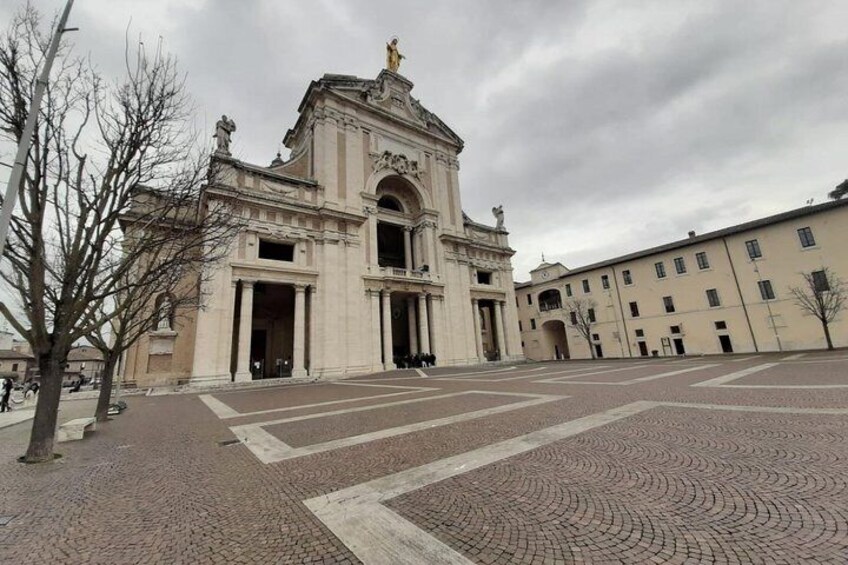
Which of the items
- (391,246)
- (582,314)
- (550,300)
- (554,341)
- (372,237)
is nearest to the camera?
(372,237)

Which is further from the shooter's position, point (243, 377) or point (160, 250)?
point (243, 377)

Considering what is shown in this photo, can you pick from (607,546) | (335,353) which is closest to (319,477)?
(607,546)

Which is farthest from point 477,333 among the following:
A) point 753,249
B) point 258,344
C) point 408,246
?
point 753,249

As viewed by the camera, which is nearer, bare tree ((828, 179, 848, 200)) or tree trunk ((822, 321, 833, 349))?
tree trunk ((822, 321, 833, 349))

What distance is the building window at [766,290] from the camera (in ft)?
99.0

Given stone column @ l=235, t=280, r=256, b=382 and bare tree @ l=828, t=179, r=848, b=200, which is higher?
bare tree @ l=828, t=179, r=848, b=200

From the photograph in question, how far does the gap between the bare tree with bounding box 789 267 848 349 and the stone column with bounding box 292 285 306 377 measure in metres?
37.6

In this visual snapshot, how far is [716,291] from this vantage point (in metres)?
33.0

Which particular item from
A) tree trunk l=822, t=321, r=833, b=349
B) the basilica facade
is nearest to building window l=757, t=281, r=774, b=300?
tree trunk l=822, t=321, r=833, b=349

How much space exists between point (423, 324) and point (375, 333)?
4658mm

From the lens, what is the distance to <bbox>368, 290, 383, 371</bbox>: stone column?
25.4 metres

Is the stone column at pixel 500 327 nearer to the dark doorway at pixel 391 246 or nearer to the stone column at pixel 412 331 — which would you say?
the stone column at pixel 412 331

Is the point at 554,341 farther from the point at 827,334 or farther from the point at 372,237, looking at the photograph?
the point at 372,237

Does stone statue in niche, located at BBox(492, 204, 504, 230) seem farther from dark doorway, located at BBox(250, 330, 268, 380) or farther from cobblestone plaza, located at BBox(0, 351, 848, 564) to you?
cobblestone plaza, located at BBox(0, 351, 848, 564)
